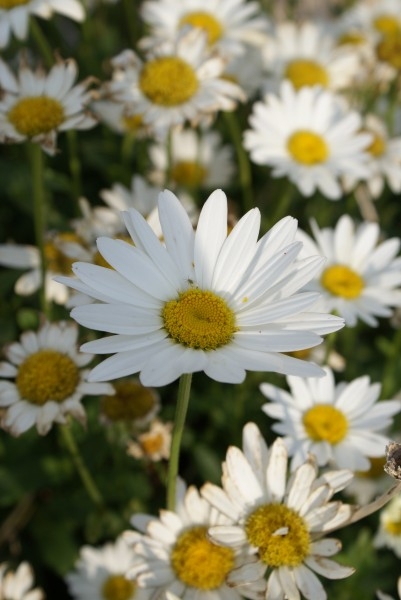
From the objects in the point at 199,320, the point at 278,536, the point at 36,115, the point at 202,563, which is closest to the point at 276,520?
the point at 278,536

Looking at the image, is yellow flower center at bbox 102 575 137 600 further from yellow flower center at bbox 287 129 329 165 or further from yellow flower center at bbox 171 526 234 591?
yellow flower center at bbox 287 129 329 165

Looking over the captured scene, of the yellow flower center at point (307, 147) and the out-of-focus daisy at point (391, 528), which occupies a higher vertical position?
the yellow flower center at point (307, 147)

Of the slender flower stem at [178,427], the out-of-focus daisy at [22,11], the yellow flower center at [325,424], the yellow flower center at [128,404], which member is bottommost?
the slender flower stem at [178,427]

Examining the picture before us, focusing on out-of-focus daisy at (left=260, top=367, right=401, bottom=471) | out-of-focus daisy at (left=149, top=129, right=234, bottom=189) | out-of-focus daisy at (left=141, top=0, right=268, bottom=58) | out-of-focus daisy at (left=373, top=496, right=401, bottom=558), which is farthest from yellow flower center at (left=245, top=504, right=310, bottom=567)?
out-of-focus daisy at (left=141, top=0, right=268, bottom=58)


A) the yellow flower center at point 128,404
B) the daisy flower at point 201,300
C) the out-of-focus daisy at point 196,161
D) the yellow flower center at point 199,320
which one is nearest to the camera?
the daisy flower at point 201,300

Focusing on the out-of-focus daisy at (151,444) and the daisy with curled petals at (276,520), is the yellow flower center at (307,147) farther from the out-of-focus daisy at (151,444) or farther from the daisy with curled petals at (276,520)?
the daisy with curled petals at (276,520)

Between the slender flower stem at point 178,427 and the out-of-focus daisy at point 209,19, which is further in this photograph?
the out-of-focus daisy at point 209,19

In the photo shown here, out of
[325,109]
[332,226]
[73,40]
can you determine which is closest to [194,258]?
[325,109]

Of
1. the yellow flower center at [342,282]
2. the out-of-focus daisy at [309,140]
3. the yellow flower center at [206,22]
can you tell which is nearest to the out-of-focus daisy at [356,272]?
the yellow flower center at [342,282]
